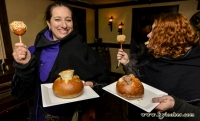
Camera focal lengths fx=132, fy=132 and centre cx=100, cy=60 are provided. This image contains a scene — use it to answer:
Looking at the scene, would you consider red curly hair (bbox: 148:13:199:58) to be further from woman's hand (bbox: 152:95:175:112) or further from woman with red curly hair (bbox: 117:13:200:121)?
woman's hand (bbox: 152:95:175:112)

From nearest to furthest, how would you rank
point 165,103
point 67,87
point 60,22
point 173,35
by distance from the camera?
point 165,103 < point 67,87 < point 173,35 < point 60,22

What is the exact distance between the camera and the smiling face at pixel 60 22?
3.80 feet

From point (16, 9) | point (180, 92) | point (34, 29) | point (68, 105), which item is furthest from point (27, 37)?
point (180, 92)

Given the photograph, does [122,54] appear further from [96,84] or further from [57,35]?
[57,35]

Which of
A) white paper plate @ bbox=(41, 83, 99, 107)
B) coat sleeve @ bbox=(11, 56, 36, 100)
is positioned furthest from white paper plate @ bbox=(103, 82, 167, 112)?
coat sleeve @ bbox=(11, 56, 36, 100)

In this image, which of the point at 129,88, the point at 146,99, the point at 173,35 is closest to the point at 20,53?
the point at 129,88

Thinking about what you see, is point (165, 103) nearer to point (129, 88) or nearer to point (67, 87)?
point (129, 88)

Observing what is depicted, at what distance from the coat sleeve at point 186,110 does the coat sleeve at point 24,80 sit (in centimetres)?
104

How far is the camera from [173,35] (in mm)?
1051

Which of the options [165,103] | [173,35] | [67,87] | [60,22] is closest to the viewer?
[165,103]

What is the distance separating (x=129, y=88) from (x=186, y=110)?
15.3 inches

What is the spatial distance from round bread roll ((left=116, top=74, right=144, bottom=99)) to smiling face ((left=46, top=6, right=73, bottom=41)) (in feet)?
2.19

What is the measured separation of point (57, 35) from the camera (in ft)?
3.92

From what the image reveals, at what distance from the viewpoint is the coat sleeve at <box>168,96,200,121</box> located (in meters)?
0.85
